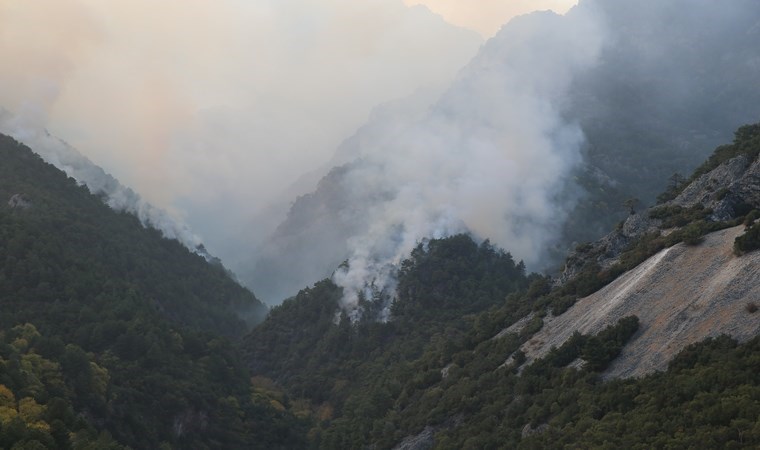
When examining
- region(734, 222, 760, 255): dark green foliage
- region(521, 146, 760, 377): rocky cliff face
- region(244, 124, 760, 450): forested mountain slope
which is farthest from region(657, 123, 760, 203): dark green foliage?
region(734, 222, 760, 255): dark green foliage

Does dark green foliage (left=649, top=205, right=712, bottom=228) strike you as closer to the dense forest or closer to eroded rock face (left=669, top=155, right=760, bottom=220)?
the dense forest

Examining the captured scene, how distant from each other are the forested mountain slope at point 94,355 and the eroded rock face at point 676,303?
46.5m

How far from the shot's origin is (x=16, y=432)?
2579 inches

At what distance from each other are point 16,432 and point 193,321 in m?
120

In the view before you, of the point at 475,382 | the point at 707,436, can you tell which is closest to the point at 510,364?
the point at 475,382

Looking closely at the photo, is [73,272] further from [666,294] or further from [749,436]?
[749,436]

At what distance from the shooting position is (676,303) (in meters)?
70.4

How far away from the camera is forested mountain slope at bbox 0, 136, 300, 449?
281 feet

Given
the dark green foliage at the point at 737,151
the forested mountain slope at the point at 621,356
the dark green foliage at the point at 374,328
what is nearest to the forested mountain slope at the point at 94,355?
the dark green foliage at the point at 374,328

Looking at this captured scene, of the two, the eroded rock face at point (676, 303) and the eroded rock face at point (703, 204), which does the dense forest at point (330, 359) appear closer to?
the eroded rock face at point (703, 204)

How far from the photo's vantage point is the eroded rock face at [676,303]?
64000mm

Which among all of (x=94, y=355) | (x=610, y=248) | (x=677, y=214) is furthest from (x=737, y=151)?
(x=94, y=355)

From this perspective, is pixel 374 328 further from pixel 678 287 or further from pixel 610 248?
pixel 678 287

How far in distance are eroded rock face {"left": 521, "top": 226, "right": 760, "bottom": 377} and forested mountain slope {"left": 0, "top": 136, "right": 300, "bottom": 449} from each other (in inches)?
1830
